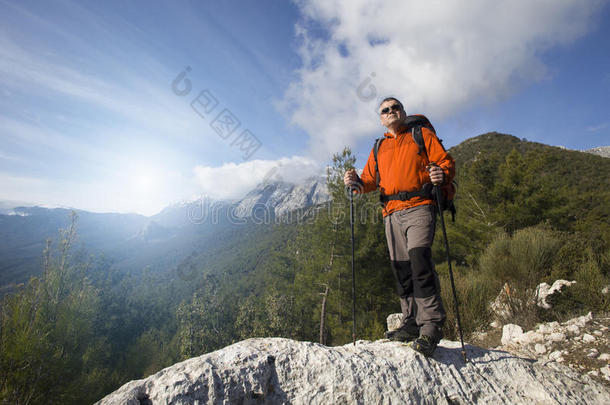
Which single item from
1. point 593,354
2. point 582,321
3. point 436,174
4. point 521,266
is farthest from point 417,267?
point 521,266

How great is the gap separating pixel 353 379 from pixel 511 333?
10.2 ft

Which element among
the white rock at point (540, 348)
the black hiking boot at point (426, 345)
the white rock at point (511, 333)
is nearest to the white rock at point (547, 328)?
the white rock at point (511, 333)

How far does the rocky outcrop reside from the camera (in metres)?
1.53

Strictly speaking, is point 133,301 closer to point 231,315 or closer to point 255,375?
point 231,315

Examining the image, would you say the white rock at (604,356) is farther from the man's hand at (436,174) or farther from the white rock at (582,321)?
the man's hand at (436,174)

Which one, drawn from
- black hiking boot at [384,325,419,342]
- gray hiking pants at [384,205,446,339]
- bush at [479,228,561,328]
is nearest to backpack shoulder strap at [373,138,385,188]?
gray hiking pants at [384,205,446,339]

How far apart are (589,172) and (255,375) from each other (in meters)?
52.8

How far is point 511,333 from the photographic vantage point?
11.6 feet

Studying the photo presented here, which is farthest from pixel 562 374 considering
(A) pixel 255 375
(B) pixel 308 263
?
(B) pixel 308 263

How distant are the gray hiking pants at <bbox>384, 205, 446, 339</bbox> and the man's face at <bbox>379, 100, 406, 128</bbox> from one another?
0.98 metres

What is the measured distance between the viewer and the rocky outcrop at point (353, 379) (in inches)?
60.2

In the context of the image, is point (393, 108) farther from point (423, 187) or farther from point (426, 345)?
point (426, 345)

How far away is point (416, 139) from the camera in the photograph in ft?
8.44

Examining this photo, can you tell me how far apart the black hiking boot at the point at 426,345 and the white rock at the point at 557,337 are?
206cm
